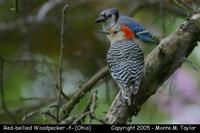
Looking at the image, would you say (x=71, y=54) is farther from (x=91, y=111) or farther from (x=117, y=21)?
(x=91, y=111)

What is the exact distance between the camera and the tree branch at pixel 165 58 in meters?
3.07

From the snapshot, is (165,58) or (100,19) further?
(100,19)

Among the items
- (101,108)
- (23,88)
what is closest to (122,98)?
(101,108)

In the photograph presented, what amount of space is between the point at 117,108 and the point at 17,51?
2.21 m

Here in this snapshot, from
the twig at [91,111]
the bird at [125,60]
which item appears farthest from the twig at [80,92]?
the twig at [91,111]

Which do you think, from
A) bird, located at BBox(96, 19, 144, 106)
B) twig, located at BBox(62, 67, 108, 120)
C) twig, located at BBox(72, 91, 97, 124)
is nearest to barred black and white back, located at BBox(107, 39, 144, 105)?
bird, located at BBox(96, 19, 144, 106)

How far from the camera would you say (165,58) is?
3.06 meters

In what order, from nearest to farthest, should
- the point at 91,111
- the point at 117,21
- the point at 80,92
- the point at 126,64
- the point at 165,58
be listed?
the point at 91,111, the point at 165,58, the point at 126,64, the point at 117,21, the point at 80,92

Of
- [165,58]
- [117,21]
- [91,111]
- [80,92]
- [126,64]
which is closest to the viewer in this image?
[91,111]

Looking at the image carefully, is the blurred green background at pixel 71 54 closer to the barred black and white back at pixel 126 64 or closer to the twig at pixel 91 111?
the barred black and white back at pixel 126 64

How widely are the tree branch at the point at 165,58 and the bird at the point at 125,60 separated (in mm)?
41

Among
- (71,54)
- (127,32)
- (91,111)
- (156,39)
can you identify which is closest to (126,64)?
(127,32)

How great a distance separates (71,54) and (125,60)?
6.21 feet

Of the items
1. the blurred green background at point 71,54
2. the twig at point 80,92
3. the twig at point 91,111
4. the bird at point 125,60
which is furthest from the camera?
the blurred green background at point 71,54
